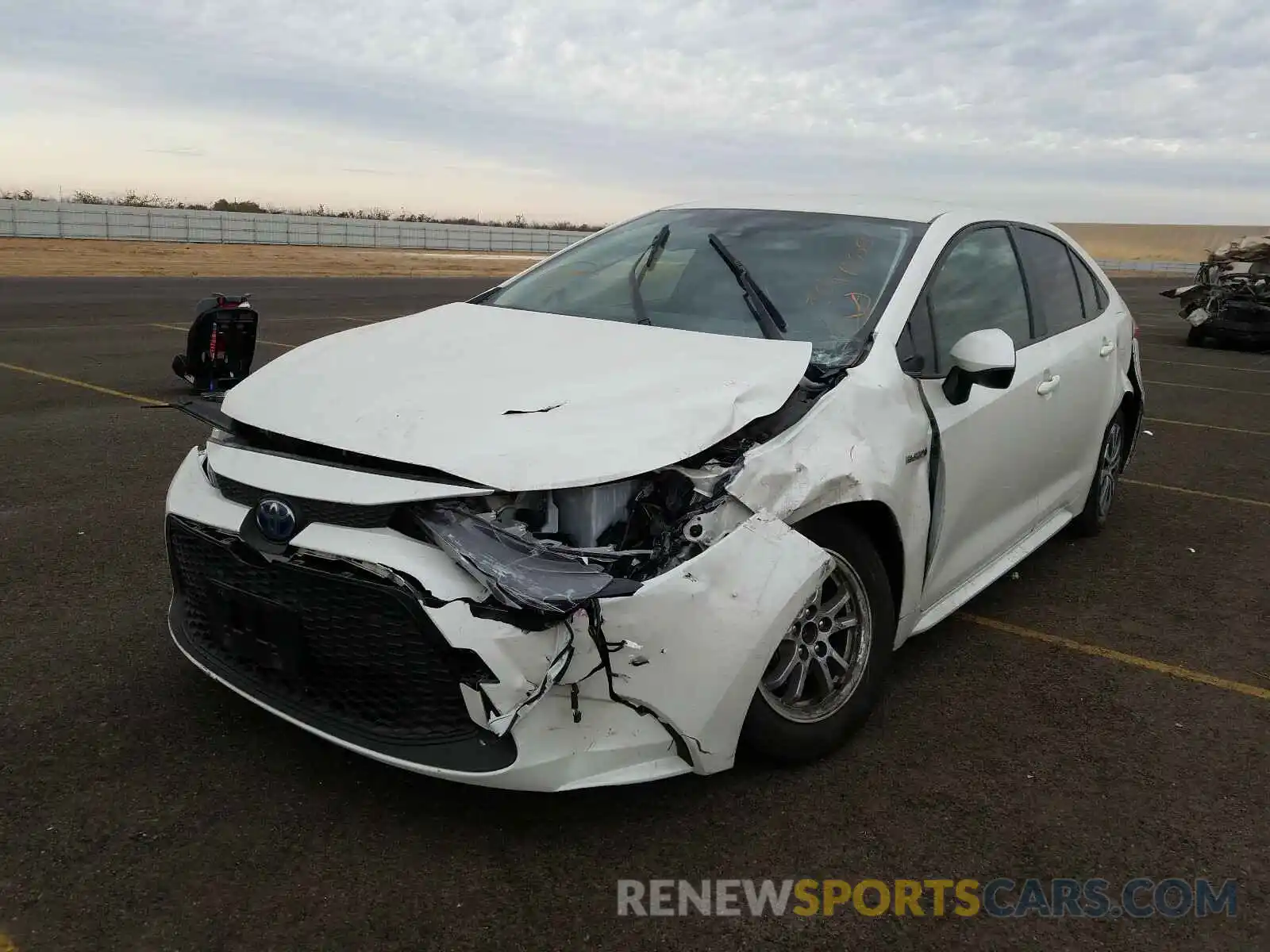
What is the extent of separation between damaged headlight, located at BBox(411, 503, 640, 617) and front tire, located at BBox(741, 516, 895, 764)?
69 centimetres

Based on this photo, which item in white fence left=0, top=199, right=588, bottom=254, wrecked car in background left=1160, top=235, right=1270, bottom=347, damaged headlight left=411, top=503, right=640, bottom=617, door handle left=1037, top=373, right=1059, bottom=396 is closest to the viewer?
damaged headlight left=411, top=503, right=640, bottom=617

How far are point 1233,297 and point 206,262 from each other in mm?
26443

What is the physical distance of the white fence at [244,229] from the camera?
1576 inches

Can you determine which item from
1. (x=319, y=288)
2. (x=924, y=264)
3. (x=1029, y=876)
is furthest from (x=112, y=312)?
(x=1029, y=876)

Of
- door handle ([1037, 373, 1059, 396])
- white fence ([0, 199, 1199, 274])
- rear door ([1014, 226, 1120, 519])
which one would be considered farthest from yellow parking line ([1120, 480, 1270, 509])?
white fence ([0, 199, 1199, 274])

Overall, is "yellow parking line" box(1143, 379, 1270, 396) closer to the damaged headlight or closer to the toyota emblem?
the damaged headlight

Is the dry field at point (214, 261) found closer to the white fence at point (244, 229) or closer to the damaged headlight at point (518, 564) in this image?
the white fence at point (244, 229)

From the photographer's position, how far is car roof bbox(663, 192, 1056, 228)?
13.9 feet

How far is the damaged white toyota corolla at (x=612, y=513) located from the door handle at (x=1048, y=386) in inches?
15.8

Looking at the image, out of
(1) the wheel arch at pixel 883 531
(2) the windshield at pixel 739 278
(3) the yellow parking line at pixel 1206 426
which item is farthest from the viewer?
(3) the yellow parking line at pixel 1206 426

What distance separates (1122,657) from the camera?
428 centimetres

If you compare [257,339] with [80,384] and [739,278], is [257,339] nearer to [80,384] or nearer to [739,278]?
[80,384]

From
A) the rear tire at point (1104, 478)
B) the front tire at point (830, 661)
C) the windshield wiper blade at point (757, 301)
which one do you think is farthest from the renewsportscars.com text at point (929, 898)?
the rear tire at point (1104, 478)

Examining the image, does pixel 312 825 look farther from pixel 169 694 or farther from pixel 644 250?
pixel 644 250
